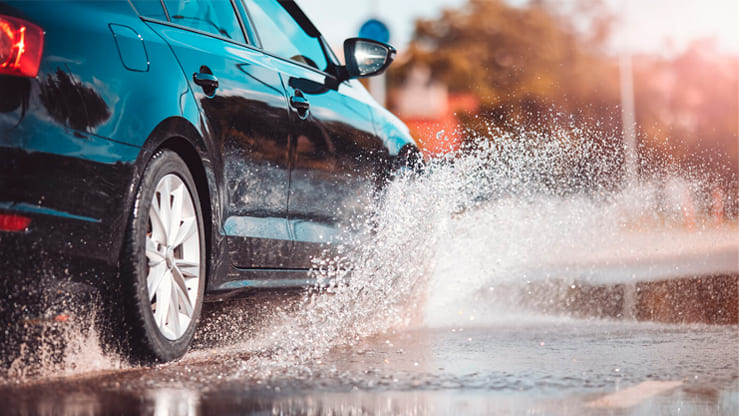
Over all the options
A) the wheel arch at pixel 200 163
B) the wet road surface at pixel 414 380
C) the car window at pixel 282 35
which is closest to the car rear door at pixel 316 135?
the car window at pixel 282 35

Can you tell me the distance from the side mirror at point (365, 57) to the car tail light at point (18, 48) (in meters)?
2.93

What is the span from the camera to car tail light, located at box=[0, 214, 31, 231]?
3.96 metres

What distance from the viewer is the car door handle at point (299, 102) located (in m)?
5.88

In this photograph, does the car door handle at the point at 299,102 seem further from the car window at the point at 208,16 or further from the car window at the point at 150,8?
the car window at the point at 150,8

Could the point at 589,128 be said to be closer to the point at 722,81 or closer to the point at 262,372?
the point at 262,372

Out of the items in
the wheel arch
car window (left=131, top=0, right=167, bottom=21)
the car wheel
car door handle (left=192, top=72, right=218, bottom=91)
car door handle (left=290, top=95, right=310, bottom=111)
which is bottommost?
the car wheel

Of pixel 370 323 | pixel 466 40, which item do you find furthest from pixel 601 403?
pixel 466 40

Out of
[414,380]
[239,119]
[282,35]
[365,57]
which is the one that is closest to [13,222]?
[239,119]

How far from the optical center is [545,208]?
937cm

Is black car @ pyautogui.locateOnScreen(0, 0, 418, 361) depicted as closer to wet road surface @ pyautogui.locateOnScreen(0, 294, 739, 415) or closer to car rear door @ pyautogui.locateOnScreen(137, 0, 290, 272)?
car rear door @ pyautogui.locateOnScreen(137, 0, 290, 272)

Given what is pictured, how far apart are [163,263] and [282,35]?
6.81 feet

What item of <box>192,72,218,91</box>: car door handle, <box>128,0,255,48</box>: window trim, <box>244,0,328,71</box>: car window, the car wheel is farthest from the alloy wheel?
<box>244,0,328,71</box>: car window

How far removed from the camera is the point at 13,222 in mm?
3979

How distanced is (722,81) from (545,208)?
46.7 meters
